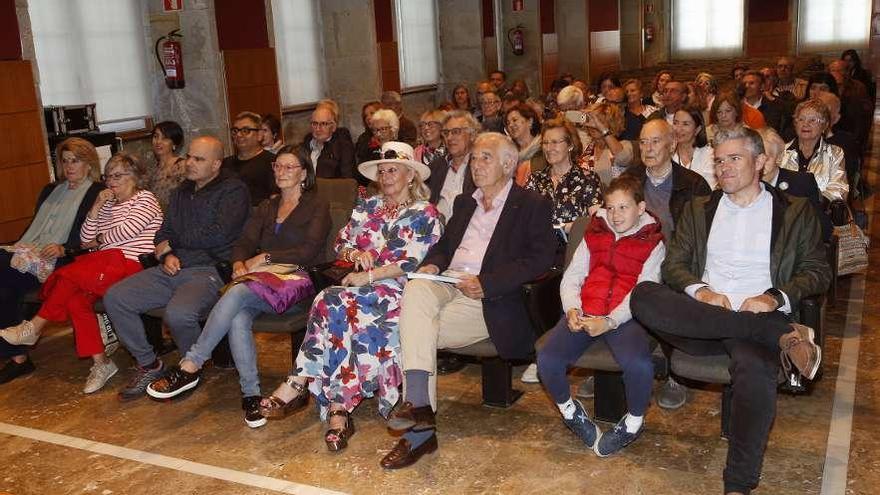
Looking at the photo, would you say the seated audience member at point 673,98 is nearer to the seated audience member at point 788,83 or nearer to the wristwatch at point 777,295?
the seated audience member at point 788,83

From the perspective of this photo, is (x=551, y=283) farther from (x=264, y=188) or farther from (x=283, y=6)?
(x=283, y=6)

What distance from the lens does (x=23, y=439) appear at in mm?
3900

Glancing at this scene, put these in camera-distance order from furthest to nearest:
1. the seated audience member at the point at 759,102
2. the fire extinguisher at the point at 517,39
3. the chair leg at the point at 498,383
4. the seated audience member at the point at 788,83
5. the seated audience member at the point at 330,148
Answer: the fire extinguisher at the point at 517,39 → the seated audience member at the point at 788,83 → the seated audience member at the point at 759,102 → the seated audience member at the point at 330,148 → the chair leg at the point at 498,383

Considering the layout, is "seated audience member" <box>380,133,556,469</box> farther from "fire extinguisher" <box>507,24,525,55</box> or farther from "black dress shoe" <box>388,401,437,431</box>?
"fire extinguisher" <box>507,24,525,55</box>

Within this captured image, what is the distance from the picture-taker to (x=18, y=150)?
22.2 feet

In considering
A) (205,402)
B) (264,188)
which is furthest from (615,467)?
(264,188)

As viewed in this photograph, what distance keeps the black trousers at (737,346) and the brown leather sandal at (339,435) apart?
4.19ft

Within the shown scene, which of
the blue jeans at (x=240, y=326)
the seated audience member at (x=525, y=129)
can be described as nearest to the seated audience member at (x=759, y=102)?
the seated audience member at (x=525, y=129)

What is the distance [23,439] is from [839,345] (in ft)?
12.6

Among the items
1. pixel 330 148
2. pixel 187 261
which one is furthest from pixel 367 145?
pixel 187 261

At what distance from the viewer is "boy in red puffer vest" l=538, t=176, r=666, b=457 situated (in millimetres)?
3249

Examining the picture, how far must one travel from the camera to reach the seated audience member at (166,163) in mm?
5406

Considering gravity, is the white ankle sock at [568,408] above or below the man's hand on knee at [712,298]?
below

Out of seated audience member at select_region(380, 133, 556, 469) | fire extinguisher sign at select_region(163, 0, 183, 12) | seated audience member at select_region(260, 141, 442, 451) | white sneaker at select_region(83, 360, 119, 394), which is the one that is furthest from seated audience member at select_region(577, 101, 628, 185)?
fire extinguisher sign at select_region(163, 0, 183, 12)
